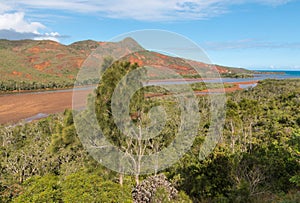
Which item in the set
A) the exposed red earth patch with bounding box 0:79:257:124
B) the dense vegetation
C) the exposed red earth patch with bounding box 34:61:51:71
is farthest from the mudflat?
the exposed red earth patch with bounding box 34:61:51:71

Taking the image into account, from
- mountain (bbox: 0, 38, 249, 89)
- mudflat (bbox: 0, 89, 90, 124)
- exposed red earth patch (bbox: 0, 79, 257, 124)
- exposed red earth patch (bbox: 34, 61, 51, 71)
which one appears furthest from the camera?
exposed red earth patch (bbox: 34, 61, 51, 71)

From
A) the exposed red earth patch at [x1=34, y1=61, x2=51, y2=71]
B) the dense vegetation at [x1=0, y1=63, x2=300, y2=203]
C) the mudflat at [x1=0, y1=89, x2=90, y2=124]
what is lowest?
the mudflat at [x1=0, y1=89, x2=90, y2=124]

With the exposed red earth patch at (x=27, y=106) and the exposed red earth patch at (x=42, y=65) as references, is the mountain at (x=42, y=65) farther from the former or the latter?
the exposed red earth patch at (x=27, y=106)

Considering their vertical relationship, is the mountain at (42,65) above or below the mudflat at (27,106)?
above

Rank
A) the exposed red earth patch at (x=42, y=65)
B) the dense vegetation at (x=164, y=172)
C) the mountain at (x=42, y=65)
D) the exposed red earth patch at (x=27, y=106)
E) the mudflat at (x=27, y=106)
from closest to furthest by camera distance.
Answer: the dense vegetation at (x=164, y=172), the mudflat at (x=27, y=106), the exposed red earth patch at (x=27, y=106), the mountain at (x=42, y=65), the exposed red earth patch at (x=42, y=65)

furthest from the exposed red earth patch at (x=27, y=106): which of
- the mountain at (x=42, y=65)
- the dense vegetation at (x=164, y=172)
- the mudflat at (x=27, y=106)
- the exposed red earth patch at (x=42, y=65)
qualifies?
the exposed red earth patch at (x=42, y=65)

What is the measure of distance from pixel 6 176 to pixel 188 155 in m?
11.7

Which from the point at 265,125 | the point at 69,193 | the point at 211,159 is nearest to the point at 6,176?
the point at 69,193

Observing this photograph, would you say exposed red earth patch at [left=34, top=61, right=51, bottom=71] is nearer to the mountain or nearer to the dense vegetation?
the mountain

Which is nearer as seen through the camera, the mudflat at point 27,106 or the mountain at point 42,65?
the mudflat at point 27,106

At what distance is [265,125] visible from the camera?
1038 inches

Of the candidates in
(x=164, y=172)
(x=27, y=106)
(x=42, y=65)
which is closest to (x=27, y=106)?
(x=27, y=106)

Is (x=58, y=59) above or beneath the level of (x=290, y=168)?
above

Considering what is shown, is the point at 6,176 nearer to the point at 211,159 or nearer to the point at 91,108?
the point at 91,108
